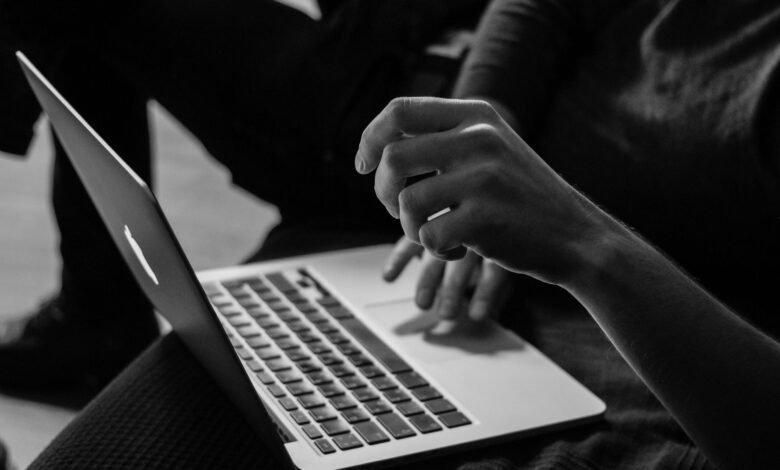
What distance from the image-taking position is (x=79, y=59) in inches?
51.1

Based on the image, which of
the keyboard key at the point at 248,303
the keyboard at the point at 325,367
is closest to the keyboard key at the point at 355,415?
the keyboard at the point at 325,367

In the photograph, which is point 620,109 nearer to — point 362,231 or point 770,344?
point 362,231

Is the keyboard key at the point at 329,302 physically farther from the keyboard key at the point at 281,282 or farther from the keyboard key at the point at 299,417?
the keyboard key at the point at 299,417

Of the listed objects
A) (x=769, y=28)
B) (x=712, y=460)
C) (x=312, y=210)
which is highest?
(x=769, y=28)

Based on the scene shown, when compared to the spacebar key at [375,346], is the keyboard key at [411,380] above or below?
above

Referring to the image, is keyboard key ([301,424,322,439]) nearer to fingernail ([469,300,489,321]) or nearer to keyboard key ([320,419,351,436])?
keyboard key ([320,419,351,436])

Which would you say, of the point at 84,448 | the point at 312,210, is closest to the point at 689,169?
the point at 312,210

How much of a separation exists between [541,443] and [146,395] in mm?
311

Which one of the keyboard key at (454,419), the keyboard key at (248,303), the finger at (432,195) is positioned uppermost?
the finger at (432,195)

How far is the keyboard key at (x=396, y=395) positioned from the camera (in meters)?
0.78

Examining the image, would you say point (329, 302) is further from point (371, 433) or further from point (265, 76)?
point (265, 76)

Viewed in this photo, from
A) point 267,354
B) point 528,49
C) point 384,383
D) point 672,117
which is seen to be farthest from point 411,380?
point 528,49

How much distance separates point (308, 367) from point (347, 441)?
4.5 inches

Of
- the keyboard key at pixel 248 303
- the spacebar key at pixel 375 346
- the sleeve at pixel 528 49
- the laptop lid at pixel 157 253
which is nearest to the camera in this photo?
the laptop lid at pixel 157 253
